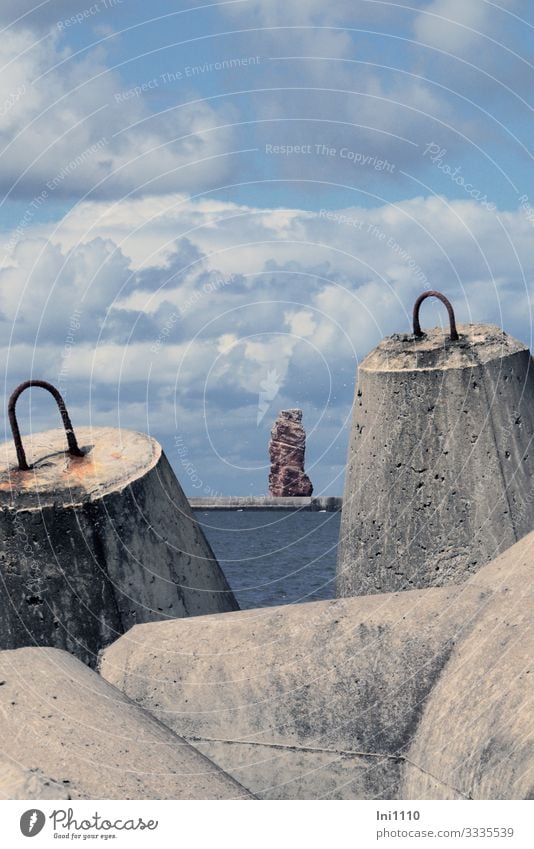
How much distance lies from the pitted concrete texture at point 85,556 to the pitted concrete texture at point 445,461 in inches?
64.4

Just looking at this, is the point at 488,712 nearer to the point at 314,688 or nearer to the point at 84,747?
the point at 314,688

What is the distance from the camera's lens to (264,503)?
9181 cm

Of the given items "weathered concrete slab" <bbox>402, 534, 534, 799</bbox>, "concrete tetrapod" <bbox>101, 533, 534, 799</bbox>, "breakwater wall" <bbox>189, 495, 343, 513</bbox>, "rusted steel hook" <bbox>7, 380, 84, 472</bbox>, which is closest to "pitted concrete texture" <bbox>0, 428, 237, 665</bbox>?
"rusted steel hook" <bbox>7, 380, 84, 472</bbox>

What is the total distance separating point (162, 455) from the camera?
7.50 metres

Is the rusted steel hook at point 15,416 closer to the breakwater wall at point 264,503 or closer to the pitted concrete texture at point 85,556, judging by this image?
the pitted concrete texture at point 85,556

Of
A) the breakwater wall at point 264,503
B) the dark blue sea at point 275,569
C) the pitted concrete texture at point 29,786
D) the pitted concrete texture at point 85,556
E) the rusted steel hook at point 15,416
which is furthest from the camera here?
the breakwater wall at point 264,503

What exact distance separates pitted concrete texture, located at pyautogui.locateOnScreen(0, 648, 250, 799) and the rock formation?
87.9 meters

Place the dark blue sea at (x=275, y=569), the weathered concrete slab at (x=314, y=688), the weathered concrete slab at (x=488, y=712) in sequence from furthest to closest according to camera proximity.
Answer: the dark blue sea at (x=275, y=569) → the weathered concrete slab at (x=314, y=688) → the weathered concrete slab at (x=488, y=712)

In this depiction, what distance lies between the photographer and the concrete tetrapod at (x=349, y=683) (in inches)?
207

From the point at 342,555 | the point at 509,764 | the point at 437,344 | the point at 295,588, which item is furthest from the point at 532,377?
the point at 295,588

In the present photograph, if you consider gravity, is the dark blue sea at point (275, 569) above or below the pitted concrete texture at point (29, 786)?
below

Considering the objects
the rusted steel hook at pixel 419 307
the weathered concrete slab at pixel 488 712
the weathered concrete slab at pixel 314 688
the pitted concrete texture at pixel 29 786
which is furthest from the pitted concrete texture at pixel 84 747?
the rusted steel hook at pixel 419 307

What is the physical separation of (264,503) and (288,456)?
10.9 meters

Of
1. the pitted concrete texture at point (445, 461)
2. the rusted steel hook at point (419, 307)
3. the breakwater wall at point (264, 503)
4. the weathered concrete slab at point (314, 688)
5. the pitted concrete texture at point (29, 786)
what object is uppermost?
the rusted steel hook at point (419, 307)
